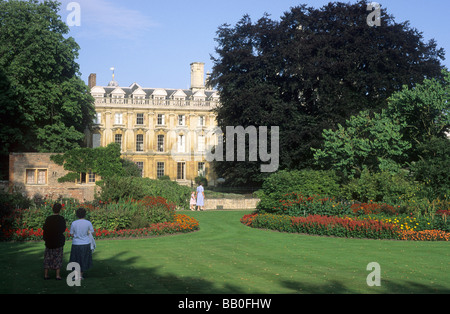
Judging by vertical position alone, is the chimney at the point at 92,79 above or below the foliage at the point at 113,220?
above

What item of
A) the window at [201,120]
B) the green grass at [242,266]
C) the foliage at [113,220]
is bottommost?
the green grass at [242,266]

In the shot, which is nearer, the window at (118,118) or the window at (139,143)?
the window at (118,118)

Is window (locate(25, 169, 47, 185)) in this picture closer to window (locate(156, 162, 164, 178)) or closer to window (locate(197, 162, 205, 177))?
window (locate(156, 162, 164, 178))

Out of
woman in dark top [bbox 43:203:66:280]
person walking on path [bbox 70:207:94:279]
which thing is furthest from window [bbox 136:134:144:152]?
person walking on path [bbox 70:207:94:279]

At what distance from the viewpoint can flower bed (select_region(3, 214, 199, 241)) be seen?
19.3 metres

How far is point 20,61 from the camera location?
44.8 metres

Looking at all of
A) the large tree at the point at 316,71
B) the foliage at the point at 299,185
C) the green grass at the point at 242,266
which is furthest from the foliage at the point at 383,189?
the large tree at the point at 316,71

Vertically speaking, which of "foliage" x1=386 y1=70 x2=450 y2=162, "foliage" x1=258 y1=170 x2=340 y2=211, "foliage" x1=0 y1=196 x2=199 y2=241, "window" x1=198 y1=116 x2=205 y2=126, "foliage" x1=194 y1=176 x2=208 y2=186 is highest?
"window" x1=198 y1=116 x2=205 y2=126

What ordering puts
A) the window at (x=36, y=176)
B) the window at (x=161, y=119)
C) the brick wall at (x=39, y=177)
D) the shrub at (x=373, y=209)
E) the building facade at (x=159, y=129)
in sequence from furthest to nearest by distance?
the window at (x=161, y=119)
the building facade at (x=159, y=129)
the window at (x=36, y=176)
the brick wall at (x=39, y=177)
the shrub at (x=373, y=209)

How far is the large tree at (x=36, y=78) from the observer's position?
44875 mm

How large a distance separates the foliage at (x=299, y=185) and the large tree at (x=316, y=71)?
11478 millimetres

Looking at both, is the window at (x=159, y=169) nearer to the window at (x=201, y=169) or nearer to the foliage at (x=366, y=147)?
the window at (x=201, y=169)

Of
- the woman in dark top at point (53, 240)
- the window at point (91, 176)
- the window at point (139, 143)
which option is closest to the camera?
the woman in dark top at point (53, 240)

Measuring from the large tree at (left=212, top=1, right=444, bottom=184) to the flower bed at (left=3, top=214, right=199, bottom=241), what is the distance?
17781mm
